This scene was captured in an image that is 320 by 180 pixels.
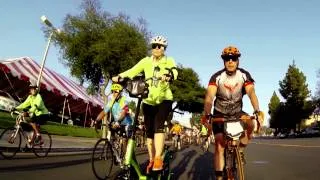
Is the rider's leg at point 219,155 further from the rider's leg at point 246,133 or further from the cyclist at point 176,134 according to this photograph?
the cyclist at point 176,134

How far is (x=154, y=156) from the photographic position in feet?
21.0

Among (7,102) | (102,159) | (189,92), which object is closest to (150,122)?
(102,159)

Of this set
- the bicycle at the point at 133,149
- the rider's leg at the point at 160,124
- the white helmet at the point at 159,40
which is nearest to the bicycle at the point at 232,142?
the rider's leg at the point at 160,124

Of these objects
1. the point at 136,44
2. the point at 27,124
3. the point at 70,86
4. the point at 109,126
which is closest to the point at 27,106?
the point at 27,124

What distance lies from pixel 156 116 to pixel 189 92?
82197 millimetres

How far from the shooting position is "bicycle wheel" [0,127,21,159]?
11141mm

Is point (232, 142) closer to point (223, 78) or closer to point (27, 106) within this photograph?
point (223, 78)

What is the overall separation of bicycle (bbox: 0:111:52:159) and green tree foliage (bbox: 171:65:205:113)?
72773mm

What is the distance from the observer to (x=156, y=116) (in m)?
6.43

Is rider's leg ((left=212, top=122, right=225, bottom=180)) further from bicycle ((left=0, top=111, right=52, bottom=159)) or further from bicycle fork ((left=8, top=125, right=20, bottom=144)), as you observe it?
bicycle fork ((left=8, top=125, right=20, bottom=144))

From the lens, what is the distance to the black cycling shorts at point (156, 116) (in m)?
6.38

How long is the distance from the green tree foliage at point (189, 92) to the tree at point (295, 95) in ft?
57.8

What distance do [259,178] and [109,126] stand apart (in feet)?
10.6

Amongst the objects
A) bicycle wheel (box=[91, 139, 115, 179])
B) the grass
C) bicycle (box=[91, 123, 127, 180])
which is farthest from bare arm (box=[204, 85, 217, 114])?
the grass
